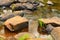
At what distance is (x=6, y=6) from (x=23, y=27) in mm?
1429

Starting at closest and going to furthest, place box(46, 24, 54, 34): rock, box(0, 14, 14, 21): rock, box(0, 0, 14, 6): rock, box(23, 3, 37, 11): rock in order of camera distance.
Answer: box(46, 24, 54, 34): rock, box(0, 14, 14, 21): rock, box(23, 3, 37, 11): rock, box(0, 0, 14, 6): rock

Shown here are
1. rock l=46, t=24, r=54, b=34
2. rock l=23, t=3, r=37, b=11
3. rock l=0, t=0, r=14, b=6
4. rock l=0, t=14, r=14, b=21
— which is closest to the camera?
rock l=46, t=24, r=54, b=34

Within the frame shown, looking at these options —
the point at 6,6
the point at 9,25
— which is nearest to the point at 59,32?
the point at 9,25

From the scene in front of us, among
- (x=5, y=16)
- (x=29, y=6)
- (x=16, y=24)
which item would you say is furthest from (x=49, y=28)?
(x=29, y=6)

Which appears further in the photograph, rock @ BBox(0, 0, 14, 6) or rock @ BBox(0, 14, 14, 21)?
rock @ BBox(0, 0, 14, 6)

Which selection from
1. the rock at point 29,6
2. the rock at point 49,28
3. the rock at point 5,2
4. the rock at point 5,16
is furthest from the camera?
the rock at point 5,2

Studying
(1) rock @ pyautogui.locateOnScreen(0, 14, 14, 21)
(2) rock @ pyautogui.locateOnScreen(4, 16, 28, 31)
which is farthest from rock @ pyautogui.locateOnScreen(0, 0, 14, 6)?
(2) rock @ pyautogui.locateOnScreen(4, 16, 28, 31)

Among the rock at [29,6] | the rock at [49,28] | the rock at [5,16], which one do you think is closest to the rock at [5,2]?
the rock at [29,6]

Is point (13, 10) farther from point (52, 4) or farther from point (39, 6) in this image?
point (52, 4)

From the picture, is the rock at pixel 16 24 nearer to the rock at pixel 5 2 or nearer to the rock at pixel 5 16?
the rock at pixel 5 16

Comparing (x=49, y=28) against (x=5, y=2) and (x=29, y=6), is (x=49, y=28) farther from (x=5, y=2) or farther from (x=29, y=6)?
(x=5, y=2)

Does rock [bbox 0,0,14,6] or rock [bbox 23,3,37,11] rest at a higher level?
rock [bbox 0,0,14,6]

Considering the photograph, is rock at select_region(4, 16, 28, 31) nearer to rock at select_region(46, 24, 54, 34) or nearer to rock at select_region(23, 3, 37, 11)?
rock at select_region(46, 24, 54, 34)

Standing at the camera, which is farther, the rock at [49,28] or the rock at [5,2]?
the rock at [5,2]
